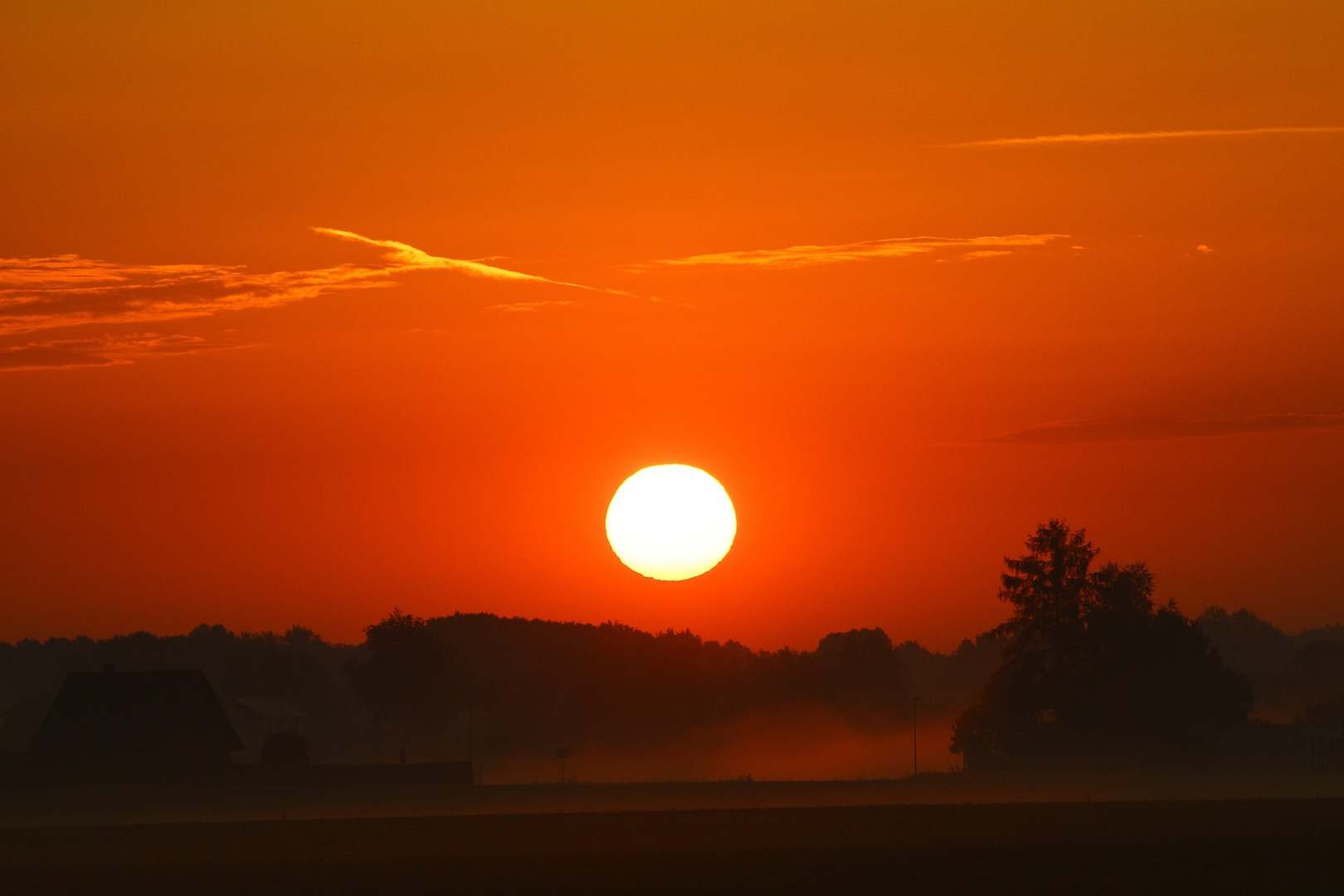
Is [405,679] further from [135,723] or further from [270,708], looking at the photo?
[135,723]

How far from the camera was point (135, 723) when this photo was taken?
9256 cm

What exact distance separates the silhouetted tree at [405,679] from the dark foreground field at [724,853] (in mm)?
93697

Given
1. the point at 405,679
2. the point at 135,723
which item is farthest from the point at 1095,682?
the point at 405,679

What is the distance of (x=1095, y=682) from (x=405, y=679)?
260 ft

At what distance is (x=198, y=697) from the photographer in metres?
95.4

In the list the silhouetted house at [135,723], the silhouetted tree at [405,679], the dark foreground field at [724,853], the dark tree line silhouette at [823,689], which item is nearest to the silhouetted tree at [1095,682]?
the dark tree line silhouette at [823,689]

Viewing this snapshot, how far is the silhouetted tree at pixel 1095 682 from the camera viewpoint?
98.2 meters

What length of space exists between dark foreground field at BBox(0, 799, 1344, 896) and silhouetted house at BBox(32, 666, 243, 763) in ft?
88.9

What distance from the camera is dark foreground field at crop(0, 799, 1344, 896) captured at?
4016cm

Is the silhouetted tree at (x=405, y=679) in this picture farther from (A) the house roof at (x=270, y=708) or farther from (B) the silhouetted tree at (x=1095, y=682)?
(B) the silhouetted tree at (x=1095, y=682)

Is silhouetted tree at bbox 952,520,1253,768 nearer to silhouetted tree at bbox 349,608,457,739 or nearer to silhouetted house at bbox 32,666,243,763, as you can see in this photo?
silhouetted house at bbox 32,666,243,763

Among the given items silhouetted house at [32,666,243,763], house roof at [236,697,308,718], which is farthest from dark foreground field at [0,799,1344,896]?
house roof at [236,697,308,718]

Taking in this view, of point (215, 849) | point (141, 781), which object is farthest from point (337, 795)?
point (215, 849)

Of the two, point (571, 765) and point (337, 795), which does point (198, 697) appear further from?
point (571, 765)
